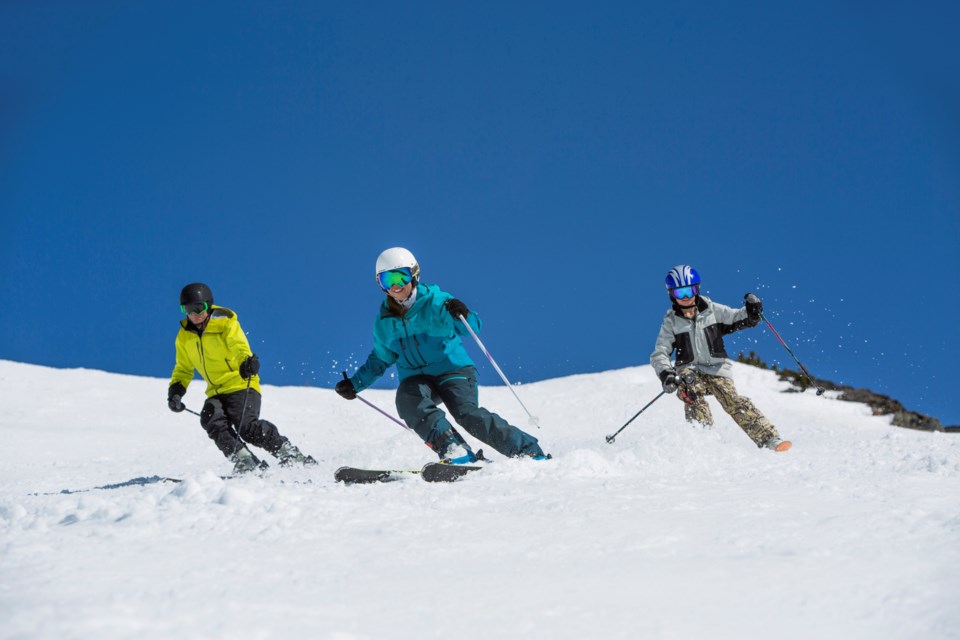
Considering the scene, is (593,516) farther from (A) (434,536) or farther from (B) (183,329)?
(B) (183,329)

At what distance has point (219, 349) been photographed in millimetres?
7207

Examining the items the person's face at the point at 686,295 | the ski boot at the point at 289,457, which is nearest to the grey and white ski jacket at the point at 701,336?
the person's face at the point at 686,295

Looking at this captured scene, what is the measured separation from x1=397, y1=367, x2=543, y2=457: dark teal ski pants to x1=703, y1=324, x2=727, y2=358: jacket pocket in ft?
9.28

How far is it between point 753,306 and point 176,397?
5974 millimetres

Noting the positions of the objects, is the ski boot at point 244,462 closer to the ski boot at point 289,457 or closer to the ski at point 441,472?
the ski boot at point 289,457

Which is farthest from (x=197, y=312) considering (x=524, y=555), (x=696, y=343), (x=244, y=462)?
(x=524, y=555)

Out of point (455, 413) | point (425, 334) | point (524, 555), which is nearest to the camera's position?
point (524, 555)

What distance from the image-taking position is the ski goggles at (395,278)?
607cm

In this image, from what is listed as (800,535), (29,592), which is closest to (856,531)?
(800,535)

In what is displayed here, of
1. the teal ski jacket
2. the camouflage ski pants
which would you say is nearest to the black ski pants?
the teal ski jacket

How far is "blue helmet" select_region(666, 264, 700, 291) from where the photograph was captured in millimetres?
7892

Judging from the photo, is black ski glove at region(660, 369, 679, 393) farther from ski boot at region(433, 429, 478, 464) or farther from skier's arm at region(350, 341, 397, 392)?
skier's arm at region(350, 341, 397, 392)

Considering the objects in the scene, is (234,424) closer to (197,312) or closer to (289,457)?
(289,457)

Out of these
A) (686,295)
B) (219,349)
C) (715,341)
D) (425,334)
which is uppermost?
(686,295)
